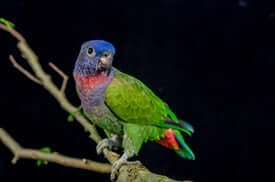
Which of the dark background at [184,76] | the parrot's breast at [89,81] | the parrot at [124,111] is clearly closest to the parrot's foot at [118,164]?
the parrot at [124,111]

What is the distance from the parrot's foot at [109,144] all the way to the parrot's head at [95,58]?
0.49 feet

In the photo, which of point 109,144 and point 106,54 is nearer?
point 106,54

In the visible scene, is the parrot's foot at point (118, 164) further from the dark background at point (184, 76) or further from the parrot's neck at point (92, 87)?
the dark background at point (184, 76)

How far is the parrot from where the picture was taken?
964mm

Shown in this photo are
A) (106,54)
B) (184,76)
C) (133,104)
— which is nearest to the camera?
(106,54)

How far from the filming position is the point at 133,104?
103cm

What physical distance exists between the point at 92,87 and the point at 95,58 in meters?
0.08

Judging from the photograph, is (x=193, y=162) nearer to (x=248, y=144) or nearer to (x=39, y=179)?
(x=248, y=144)

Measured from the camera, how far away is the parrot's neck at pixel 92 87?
958 millimetres

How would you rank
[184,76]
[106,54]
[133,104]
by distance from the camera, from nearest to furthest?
[106,54] → [133,104] → [184,76]

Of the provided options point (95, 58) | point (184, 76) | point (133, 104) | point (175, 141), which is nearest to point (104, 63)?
point (95, 58)

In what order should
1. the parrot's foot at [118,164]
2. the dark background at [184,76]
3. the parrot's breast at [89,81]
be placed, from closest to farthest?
the parrot's foot at [118,164] < the parrot's breast at [89,81] < the dark background at [184,76]

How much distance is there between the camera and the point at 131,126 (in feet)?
3.36

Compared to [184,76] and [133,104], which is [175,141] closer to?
[133,104]
